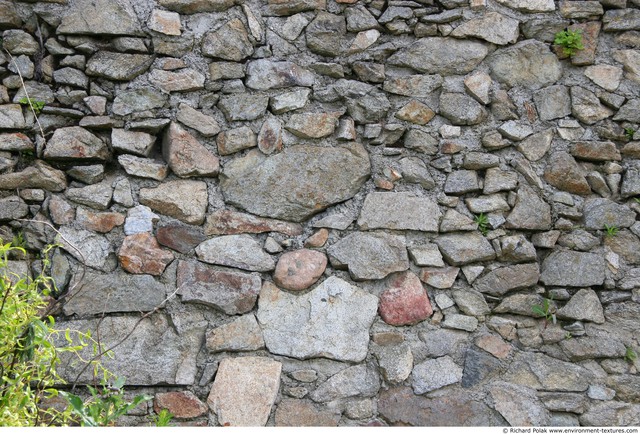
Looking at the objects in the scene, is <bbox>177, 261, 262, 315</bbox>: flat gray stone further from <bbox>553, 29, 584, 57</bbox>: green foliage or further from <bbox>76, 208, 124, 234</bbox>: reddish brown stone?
<bbox>553, 29, 584, 57</bbox>: green foliage

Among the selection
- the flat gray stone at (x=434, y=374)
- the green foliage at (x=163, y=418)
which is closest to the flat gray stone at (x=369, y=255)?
the flat gray stone at (x=434, y=374)

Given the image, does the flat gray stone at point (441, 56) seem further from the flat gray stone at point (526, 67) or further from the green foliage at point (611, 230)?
the green foliage at point (611, 230)

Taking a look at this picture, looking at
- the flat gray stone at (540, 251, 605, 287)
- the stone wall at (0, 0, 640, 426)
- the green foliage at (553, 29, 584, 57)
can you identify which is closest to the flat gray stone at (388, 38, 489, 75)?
the stone wall at (0, 0, 640, 426)

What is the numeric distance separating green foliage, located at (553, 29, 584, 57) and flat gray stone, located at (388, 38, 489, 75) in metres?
0.31

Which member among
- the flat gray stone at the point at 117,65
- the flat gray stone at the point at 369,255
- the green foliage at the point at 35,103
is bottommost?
the flat gray stone at the point at 369,255

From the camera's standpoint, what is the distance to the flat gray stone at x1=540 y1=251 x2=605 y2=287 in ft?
8.08

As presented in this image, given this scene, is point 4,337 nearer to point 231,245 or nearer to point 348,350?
point 231,245

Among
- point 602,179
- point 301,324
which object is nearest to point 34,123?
point 301,324

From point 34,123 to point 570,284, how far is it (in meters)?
2.20

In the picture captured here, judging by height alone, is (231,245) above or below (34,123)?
below

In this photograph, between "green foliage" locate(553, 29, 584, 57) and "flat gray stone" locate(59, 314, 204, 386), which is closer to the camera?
"flat gray stone" locate(59, 314, 204, 386)

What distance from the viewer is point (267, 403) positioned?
7.61 ft

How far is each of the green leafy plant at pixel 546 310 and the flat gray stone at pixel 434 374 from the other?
39cm

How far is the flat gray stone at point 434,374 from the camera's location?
238 centimetres
